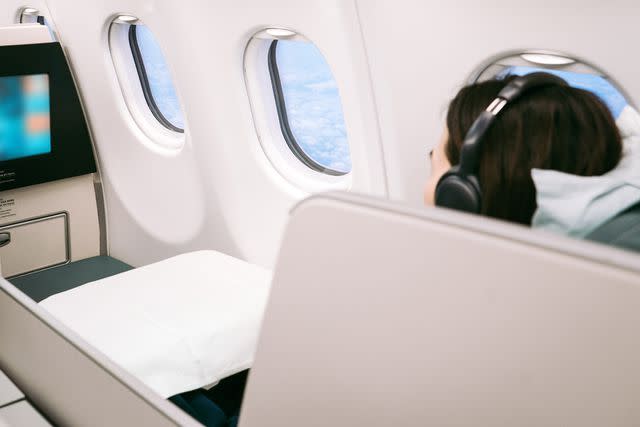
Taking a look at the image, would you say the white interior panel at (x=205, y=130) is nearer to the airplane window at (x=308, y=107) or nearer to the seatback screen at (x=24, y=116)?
the airplane window at (x=308, y=107)

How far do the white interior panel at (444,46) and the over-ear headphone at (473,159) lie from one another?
0.87 m

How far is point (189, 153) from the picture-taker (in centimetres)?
375

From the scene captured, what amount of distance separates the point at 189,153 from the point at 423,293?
120 inches

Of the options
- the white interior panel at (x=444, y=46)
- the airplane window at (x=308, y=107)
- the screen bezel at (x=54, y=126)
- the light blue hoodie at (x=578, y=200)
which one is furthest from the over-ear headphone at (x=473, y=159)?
the screen bezel at (x=54, y=126)

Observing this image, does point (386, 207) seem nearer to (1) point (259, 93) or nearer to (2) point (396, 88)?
(2) point (396, 88)

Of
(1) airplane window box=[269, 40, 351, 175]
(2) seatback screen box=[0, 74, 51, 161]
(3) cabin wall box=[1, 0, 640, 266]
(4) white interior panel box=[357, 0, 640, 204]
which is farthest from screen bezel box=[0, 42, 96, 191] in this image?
(4) white interior panel box=[357, 0, 640, 204]

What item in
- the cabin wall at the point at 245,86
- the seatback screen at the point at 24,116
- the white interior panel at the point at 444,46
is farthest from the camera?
the seatback screen at the point at 24,116

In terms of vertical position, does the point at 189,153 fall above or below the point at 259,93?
below

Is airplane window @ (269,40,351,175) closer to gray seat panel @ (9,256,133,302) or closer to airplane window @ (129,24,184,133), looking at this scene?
airplane window @ (129,24,184,133)

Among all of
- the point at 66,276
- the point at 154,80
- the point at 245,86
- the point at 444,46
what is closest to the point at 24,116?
the point at 154,80

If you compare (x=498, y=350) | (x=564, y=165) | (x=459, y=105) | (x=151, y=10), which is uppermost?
(x=151, y=10)

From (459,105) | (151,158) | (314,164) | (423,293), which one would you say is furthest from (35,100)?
(423,293)

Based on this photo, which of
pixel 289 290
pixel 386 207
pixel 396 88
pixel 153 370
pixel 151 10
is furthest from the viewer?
pixel 151 10

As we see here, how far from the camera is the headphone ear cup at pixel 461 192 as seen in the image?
1097 millimetres
